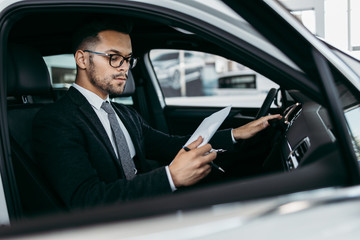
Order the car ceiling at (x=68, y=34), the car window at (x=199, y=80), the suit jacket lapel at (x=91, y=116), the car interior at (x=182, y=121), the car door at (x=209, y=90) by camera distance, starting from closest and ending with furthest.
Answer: the car interior at (x=182, y=121)
the suit jacket lapel at (x=91, y=116)
the car ceiling at (x=68, y=34)
the car door at (x=209, y=90)
the car window at (x=199, y=80)

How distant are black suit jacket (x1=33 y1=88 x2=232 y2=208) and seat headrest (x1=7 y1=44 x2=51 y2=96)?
21 cm

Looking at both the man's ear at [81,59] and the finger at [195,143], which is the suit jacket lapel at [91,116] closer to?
the man's ear at [81,59]

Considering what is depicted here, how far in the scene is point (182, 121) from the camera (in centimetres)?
361

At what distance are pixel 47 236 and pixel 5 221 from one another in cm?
55

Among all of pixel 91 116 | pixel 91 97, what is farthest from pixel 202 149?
pixel 91 97

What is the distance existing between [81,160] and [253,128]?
972mm

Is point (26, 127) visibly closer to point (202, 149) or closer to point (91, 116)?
point (91, 116)

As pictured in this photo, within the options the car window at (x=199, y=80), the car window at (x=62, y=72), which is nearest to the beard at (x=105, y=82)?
the car window at (x=62, y=72)

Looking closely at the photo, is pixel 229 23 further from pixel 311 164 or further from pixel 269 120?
pixel 269 120

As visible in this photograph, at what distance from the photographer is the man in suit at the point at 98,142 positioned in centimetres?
131

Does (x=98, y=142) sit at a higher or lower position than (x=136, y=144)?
higher

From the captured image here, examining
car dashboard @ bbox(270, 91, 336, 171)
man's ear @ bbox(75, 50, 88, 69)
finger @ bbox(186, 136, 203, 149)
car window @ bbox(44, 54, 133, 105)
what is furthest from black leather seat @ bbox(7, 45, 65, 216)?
car window @ bbox(44, 54, 133, 105)

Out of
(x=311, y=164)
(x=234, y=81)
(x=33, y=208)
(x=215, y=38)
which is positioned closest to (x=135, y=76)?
(x=33, y=208)

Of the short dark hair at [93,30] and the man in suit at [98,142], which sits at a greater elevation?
the short dark hair at [93,30]
